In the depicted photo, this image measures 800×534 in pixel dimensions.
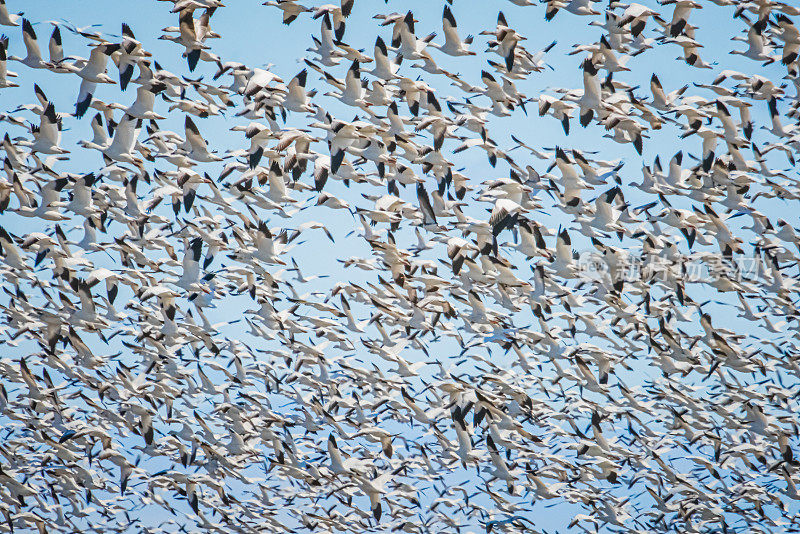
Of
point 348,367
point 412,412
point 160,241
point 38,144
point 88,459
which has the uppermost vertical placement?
point 38,144

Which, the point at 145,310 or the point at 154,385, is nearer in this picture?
the point at 145,310

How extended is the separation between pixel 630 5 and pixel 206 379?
14.6 m

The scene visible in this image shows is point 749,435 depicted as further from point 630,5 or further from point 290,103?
point 290,103

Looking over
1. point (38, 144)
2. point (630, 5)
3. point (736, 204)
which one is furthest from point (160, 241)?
point (736, 204)

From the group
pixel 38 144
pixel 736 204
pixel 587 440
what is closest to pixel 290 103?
pixel 38 144

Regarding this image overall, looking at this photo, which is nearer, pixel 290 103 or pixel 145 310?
pixel 290 103

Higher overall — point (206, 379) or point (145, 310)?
point (145, 310)

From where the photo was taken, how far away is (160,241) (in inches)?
829

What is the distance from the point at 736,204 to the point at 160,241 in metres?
14.0

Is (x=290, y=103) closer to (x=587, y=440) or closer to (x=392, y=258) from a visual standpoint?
(x=392, y=258)

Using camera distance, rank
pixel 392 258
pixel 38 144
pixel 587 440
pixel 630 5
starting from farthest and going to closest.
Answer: pixel 587 440
pixel 392 258
pixel 38 144
pixel 630 5

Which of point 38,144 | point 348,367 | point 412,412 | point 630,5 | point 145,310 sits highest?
point 630,5

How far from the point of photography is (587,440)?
24062 mm

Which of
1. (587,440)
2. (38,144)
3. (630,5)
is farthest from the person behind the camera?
(587,440)
